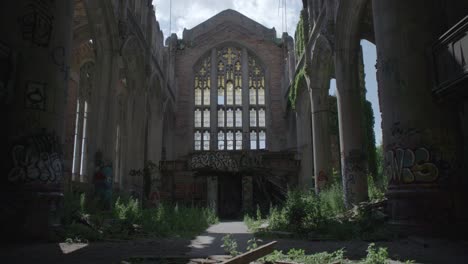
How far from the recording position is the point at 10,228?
7445mm

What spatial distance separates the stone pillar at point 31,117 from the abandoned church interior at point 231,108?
0.08 ft

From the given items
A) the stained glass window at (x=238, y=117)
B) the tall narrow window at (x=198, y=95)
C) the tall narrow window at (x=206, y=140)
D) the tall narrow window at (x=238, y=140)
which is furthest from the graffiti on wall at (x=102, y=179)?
the stained glass window at (x=238, y=117)

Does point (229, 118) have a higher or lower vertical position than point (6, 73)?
higher

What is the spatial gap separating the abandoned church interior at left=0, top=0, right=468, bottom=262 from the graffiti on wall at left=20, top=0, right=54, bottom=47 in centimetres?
3

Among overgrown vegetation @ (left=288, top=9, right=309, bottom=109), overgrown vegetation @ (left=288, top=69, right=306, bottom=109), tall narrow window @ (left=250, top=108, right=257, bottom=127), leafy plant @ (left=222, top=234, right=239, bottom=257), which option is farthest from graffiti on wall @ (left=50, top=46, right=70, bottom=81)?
tall narrow window @ (left=250, top=108, right=257, bottom=127)

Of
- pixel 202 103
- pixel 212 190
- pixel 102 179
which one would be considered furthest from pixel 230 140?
pixel 102 179

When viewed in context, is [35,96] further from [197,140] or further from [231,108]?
[231,108]

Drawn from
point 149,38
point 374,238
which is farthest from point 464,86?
point 149,38

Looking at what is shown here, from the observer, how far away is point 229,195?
989 inches

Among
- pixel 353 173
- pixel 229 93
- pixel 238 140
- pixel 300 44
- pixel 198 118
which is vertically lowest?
pixel 353 173

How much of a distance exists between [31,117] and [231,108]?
2712cm

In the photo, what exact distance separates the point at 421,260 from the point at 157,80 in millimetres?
22729

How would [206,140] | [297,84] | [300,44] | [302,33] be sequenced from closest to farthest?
[302,33]
[300,44]
[297,84]
[206,140]

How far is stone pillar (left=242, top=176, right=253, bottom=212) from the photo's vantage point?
22906mm
